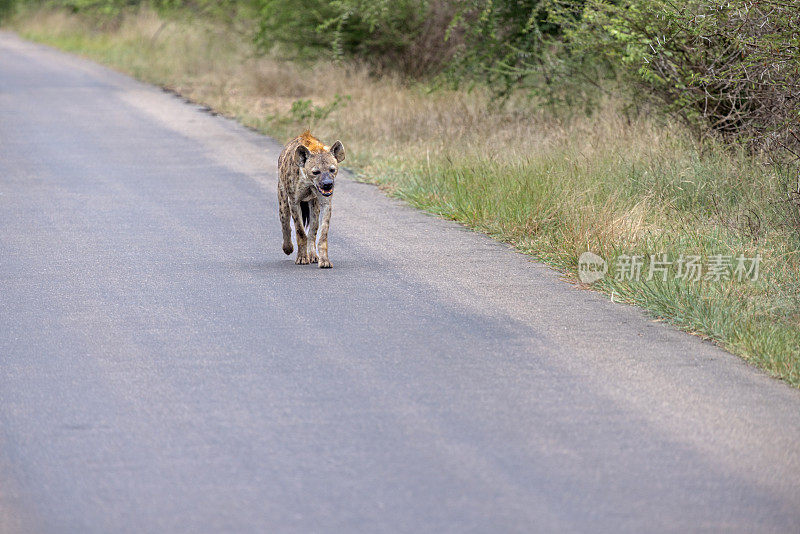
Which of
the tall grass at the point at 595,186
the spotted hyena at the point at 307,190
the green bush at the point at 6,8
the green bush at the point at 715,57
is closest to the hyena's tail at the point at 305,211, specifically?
the spotted hyena at the point at 307,190

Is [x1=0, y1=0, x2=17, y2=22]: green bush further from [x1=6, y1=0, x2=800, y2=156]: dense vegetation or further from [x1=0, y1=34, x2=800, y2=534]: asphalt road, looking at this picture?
[x1=0, y1=34, x2=800, y2=534]: asphalt road

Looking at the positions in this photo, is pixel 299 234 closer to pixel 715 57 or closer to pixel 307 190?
pixel 307 190

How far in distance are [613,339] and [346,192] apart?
19.4ft

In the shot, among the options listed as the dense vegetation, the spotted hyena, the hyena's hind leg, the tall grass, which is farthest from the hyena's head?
the dense vegetation

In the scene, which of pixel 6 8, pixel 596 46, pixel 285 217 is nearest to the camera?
pixel 285 217

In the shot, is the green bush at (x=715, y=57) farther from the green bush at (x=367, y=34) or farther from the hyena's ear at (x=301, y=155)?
the green bush at (x=367, y=34)

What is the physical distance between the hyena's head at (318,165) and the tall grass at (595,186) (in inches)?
71.8

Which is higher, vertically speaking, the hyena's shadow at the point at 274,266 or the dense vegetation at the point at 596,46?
the dense vegetation at the point at 596,46

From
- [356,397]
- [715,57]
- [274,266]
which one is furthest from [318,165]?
[715,57]

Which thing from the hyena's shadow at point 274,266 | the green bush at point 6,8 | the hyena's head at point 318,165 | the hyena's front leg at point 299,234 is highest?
the hyena's head at point 318,165

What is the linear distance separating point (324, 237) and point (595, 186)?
9.60ft

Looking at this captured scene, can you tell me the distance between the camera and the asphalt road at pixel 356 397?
4.64 m

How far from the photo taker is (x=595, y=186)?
10.7 metres

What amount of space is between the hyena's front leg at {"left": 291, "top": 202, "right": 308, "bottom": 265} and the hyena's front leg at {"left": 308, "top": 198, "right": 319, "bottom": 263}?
0.15 ft
